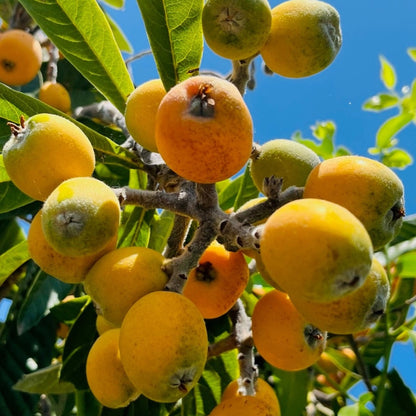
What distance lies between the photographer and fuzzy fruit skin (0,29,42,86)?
3.55m

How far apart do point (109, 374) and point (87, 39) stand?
1169 millimetres

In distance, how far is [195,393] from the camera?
6.77ft

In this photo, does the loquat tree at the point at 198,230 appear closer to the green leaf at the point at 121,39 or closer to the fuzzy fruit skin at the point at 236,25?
the fuzzy fruit skin at the point at 236,25

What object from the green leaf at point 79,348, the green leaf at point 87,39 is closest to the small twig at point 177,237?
the green leaf at point 79,348

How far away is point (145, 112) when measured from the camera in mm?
1635

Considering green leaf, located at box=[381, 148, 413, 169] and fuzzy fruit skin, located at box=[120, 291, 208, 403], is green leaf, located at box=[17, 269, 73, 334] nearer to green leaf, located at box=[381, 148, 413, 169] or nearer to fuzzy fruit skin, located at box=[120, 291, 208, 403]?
fuzzy fruit skin, located at box=[120, 291, 208, 403]

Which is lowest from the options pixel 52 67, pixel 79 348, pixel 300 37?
pixel 79 348

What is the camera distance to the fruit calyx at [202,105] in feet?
3.91

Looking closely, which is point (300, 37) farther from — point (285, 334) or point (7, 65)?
point (7, 65)

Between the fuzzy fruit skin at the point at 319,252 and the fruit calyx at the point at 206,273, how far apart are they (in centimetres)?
55

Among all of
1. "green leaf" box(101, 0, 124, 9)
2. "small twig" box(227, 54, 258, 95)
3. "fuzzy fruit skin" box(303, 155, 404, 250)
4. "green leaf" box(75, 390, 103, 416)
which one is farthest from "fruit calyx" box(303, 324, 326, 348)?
"green leaf" box(101, 0, 124, 9)

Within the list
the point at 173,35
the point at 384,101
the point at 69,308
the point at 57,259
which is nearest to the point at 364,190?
the point at 57,259

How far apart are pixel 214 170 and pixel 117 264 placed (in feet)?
1.05

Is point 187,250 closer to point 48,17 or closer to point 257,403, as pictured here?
point 257,403
